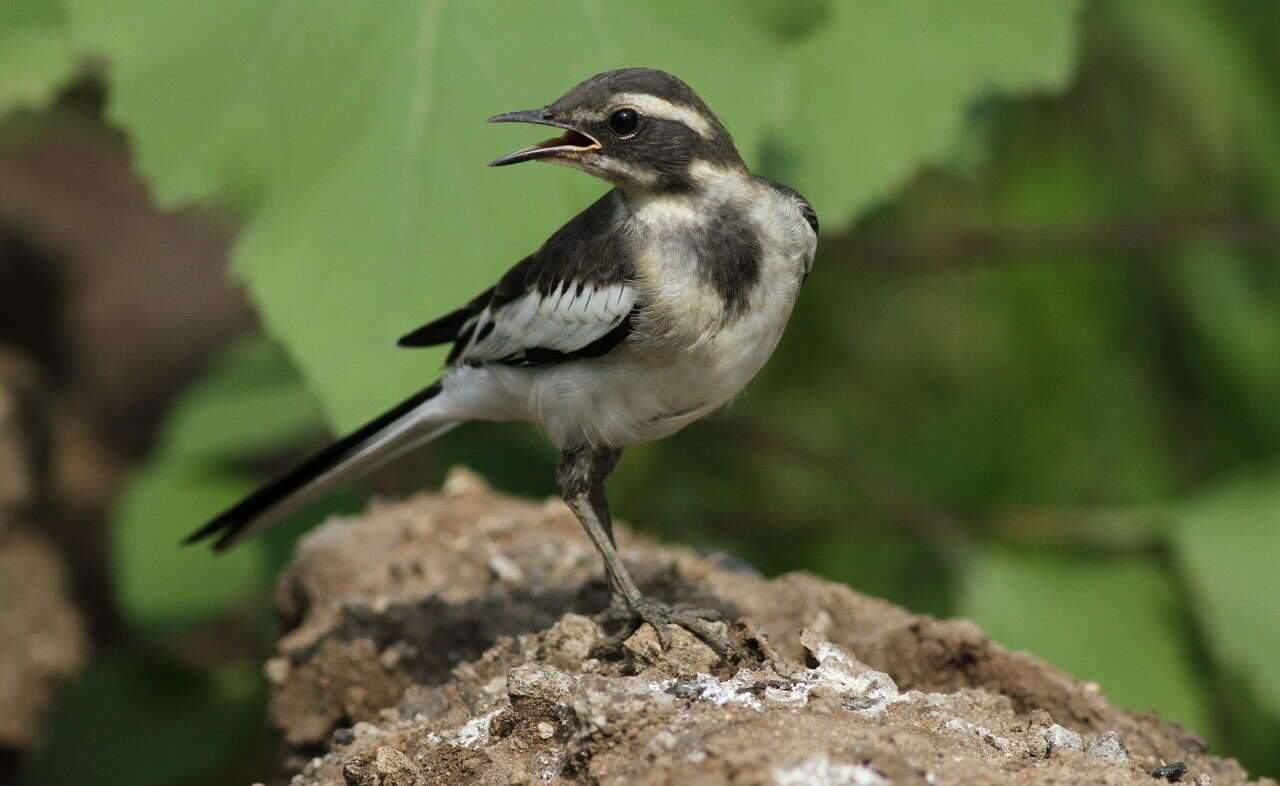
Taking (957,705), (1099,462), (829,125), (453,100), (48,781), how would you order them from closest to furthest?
(957,705) < (453,100) < (829,125) < (48,781) < (1099,462)

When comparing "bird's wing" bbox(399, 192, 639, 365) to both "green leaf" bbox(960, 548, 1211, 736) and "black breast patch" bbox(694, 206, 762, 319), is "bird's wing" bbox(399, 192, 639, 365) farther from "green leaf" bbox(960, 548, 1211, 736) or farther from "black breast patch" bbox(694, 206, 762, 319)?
"green leaf" bbox(960, 548, 1211, 736)

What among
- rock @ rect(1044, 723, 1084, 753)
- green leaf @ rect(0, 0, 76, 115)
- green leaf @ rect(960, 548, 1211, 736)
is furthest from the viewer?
green leaf @ rect(960, 548, 1211, 736)

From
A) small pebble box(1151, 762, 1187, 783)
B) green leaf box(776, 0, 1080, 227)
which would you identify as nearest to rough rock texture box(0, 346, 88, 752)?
green leaf box(776, 0, 1080, 227)

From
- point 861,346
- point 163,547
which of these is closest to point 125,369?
point 163,547

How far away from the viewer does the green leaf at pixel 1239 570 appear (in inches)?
211

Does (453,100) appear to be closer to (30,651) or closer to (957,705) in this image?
(957,705)

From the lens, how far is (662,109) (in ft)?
11.5

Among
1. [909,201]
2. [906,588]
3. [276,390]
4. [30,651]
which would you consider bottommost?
[30,651]

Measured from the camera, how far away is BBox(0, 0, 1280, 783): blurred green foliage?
4020 mm

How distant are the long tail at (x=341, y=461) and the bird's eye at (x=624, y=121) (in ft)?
3.48

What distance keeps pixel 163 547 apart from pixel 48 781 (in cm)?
102

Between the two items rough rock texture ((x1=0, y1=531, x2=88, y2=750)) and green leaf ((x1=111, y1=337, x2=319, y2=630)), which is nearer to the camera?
green leaf ((x1=111, y1=337, x2=319, y2=630))

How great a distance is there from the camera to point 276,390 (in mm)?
6547

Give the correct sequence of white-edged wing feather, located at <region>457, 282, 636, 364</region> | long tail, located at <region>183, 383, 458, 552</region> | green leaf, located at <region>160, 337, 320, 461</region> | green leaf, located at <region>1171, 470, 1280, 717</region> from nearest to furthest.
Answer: white-edged wing feather, located at <region>457, 282, 636, 364</region> < long tail, located at <region>183, 383, 458, 552</region> < green leaf, located at <region>1171, 470, 1280, 717</region> < green leaf, located at <region>160, 337, 320, 461</region>
